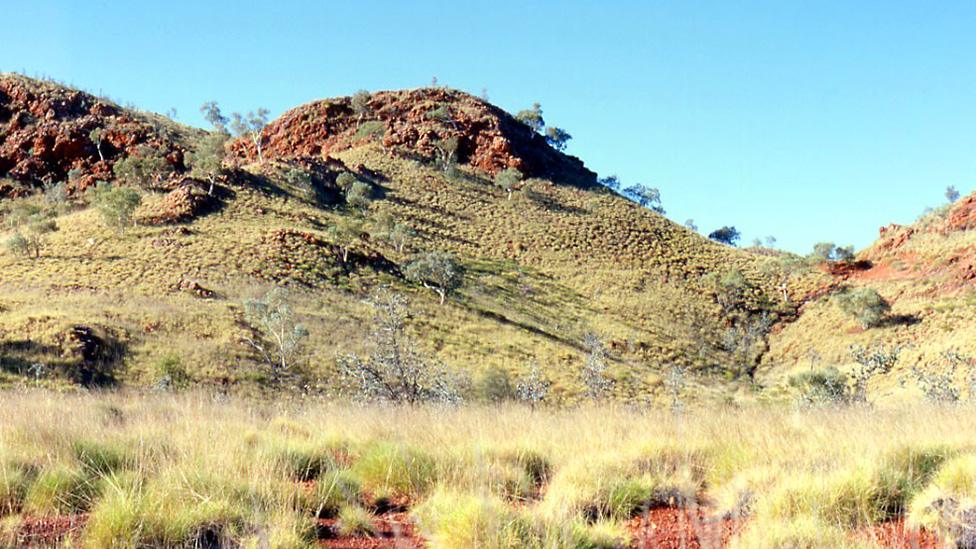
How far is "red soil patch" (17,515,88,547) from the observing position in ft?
10.7

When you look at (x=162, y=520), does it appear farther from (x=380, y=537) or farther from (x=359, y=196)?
(x=359, y=196)

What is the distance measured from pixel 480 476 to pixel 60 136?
77.9m

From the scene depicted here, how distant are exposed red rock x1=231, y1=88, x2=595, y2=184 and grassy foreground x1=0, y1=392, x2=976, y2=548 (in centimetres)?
6744

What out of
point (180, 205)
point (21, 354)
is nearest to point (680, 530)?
point (21, 354)

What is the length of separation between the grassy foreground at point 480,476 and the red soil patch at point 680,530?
93 mm

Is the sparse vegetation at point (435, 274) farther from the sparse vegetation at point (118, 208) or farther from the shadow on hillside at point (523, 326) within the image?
the sparse vegetation at point (118, 208)

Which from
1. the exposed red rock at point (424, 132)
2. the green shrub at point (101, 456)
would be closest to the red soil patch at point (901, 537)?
the green shrub at point (101, 456)

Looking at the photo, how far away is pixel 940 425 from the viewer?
5629 mm

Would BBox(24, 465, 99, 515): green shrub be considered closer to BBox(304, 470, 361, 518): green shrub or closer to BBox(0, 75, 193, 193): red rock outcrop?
BBox(304, 470, 361, 518): green shrub

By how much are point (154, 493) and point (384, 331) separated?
9.76 metres

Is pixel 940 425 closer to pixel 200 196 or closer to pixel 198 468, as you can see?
pixel 198 468

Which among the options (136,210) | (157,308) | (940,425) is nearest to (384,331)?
(940,425)

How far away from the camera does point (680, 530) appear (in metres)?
3.83

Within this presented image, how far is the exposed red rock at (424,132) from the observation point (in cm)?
7444
